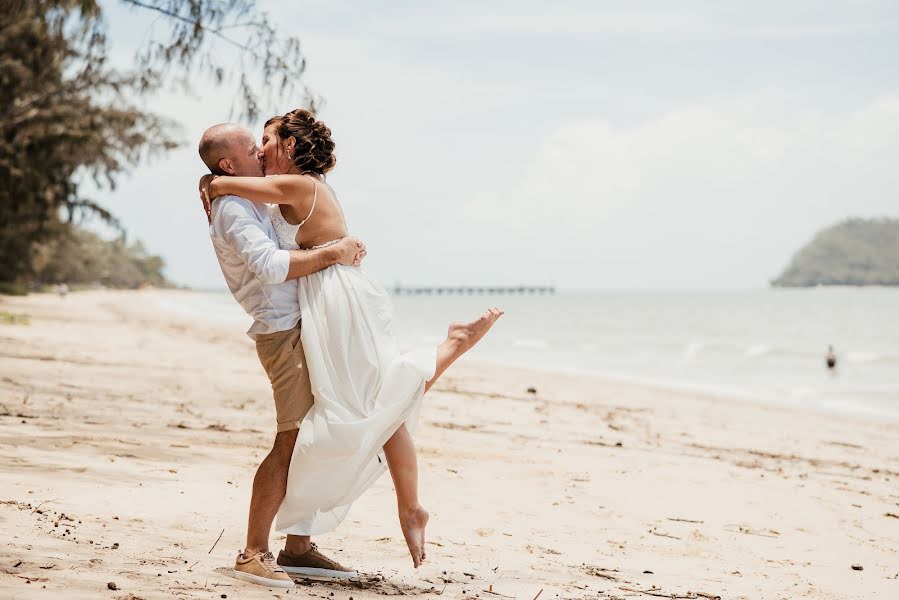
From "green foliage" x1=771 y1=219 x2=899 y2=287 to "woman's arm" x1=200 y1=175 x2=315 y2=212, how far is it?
17031 centimetres

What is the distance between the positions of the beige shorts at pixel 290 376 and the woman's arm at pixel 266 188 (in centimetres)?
51

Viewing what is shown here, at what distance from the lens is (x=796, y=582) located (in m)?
4.29

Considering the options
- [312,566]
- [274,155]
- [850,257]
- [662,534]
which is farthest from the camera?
[850,257]

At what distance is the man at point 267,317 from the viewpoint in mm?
3426

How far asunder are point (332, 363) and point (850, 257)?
17589 centimetres

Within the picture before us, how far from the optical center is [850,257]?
16250 centimetres

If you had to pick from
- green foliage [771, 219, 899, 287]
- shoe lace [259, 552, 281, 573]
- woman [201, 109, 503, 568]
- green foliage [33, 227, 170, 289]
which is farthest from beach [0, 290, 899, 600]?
green foliage [771, 219, 899, 287]

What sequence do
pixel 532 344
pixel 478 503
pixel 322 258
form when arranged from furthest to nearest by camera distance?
pixel 532 344 → pixel 478 503 → pixel 322 258

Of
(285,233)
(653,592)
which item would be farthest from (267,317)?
(653,592)

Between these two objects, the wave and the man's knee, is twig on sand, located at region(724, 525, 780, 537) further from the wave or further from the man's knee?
the wave

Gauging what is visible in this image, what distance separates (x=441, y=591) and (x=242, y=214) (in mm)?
1727

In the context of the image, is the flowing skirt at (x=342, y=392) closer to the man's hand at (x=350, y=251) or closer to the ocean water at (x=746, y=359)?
the man's hand at (x=350, y=251)

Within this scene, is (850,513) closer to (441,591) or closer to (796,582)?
(796,582)

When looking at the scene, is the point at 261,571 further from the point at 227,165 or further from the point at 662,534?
the point at 662,534
